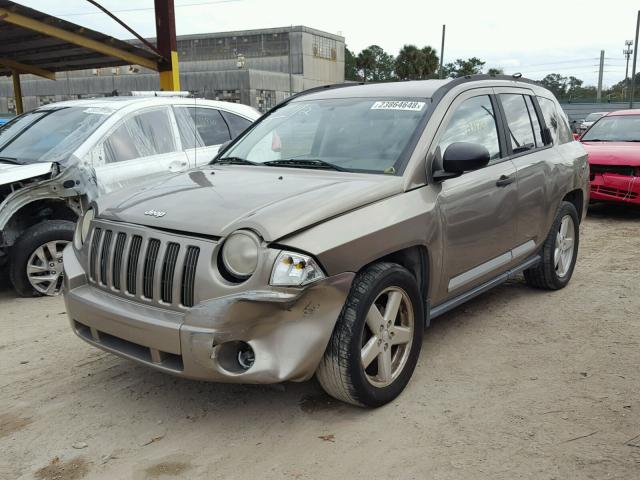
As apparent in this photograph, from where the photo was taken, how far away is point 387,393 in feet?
11.2

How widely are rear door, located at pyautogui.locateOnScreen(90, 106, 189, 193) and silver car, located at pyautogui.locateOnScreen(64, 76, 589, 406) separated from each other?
1788 millimetres

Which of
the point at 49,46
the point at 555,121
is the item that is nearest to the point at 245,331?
the point at 555,121

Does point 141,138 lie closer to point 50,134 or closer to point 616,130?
point 50,134

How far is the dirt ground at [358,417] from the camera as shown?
289 cm

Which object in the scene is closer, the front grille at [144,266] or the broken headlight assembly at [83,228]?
the front grille at [144,266]

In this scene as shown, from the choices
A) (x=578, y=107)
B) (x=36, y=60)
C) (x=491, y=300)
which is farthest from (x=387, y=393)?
Answer: (x=578, y=107)

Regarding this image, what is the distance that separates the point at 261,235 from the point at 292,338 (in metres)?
0.50

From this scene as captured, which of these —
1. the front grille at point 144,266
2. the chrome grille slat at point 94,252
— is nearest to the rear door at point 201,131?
the chrome grille slat at point 94,252

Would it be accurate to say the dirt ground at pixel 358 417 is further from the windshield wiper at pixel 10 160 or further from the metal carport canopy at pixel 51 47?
the metal carport canopy at pixel 51 47

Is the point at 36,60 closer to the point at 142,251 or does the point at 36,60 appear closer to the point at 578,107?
the point at 142,251

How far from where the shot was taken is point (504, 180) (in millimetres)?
4383

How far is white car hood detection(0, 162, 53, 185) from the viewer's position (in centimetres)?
535

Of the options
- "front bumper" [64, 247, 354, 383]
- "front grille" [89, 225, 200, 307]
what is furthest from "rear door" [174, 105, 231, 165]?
"front bumper" [64, 247, 354, 383]

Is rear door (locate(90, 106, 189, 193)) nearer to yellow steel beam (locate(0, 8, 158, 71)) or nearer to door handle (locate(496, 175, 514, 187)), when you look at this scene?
door handle (locate(496, 175, 514, 187))
